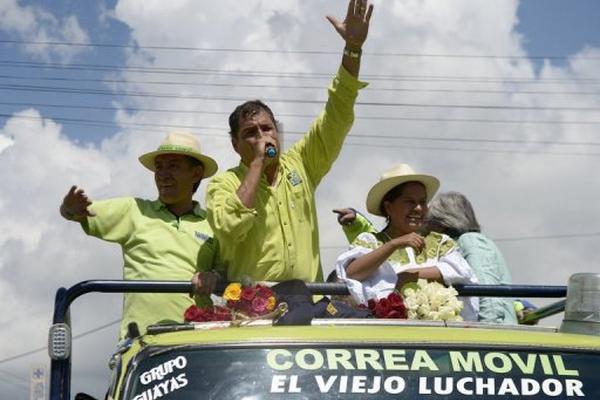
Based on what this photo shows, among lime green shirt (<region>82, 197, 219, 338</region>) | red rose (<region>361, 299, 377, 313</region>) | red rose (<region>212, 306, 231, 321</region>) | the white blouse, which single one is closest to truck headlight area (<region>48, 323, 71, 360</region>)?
red rose (<region>212, 306, 231, 321</region>)

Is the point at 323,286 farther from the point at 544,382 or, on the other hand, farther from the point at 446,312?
the point at 544,382

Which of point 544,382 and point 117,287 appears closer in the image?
point 544,382

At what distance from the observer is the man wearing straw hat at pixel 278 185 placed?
4.73 metres

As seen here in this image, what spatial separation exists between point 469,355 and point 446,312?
0.98 m

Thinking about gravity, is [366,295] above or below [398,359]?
above

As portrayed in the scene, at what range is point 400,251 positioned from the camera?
5.00 m

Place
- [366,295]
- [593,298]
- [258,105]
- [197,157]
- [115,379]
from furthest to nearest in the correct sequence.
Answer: [197,157], [258,105], [366,295], [593,298], [115,379]

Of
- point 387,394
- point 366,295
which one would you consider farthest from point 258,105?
point 387,394

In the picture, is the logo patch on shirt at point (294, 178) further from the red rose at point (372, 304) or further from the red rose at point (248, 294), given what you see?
the red rose at point (248, 294)

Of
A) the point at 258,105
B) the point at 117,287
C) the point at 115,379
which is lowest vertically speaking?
the point at 115,379

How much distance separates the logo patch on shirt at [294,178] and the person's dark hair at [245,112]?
0.84 feet

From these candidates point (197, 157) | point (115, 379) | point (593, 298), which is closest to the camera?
point (115, 379)

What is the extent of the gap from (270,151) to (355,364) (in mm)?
1947

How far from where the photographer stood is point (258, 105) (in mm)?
5109
